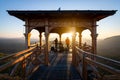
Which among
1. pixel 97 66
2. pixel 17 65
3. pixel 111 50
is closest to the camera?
pixel 97 66

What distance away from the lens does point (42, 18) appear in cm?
1229

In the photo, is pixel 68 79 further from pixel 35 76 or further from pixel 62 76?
pixel 35 76

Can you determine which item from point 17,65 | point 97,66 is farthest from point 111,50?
point 17,65

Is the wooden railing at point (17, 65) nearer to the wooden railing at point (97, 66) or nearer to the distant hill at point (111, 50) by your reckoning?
the wooden railing at point (97, 66)

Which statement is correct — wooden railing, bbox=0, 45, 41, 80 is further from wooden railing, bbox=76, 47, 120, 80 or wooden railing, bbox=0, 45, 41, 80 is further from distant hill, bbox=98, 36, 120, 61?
distant hill, bbox=98, 36, 120, 61

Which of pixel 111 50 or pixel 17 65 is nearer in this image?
pixel 17 65

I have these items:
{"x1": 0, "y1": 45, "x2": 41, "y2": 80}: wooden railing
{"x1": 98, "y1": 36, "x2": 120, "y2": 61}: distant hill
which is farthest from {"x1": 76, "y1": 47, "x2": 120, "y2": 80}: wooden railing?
{"x1": 98, "y1": 36, "x2": 120, "y2": 61}: distant hill

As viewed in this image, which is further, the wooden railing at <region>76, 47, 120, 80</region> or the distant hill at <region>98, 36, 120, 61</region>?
the distant hill at <region>98, 36, 120, 61</region>

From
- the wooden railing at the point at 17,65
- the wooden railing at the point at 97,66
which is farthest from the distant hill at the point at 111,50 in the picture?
the wooden railing at the point at 17,65

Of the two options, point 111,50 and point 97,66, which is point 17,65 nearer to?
point 97,66

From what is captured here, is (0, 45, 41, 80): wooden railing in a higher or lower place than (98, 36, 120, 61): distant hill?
higher

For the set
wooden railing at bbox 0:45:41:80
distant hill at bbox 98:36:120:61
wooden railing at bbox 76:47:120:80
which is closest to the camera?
wooden railing at bbox 76:47:120:80

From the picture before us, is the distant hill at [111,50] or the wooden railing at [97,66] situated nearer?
the wooden railing at [97,66]

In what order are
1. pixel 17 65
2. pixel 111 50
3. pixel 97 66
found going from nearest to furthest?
1. pixel 97 66
2. pixel 17 65
3. pixel 111 50
